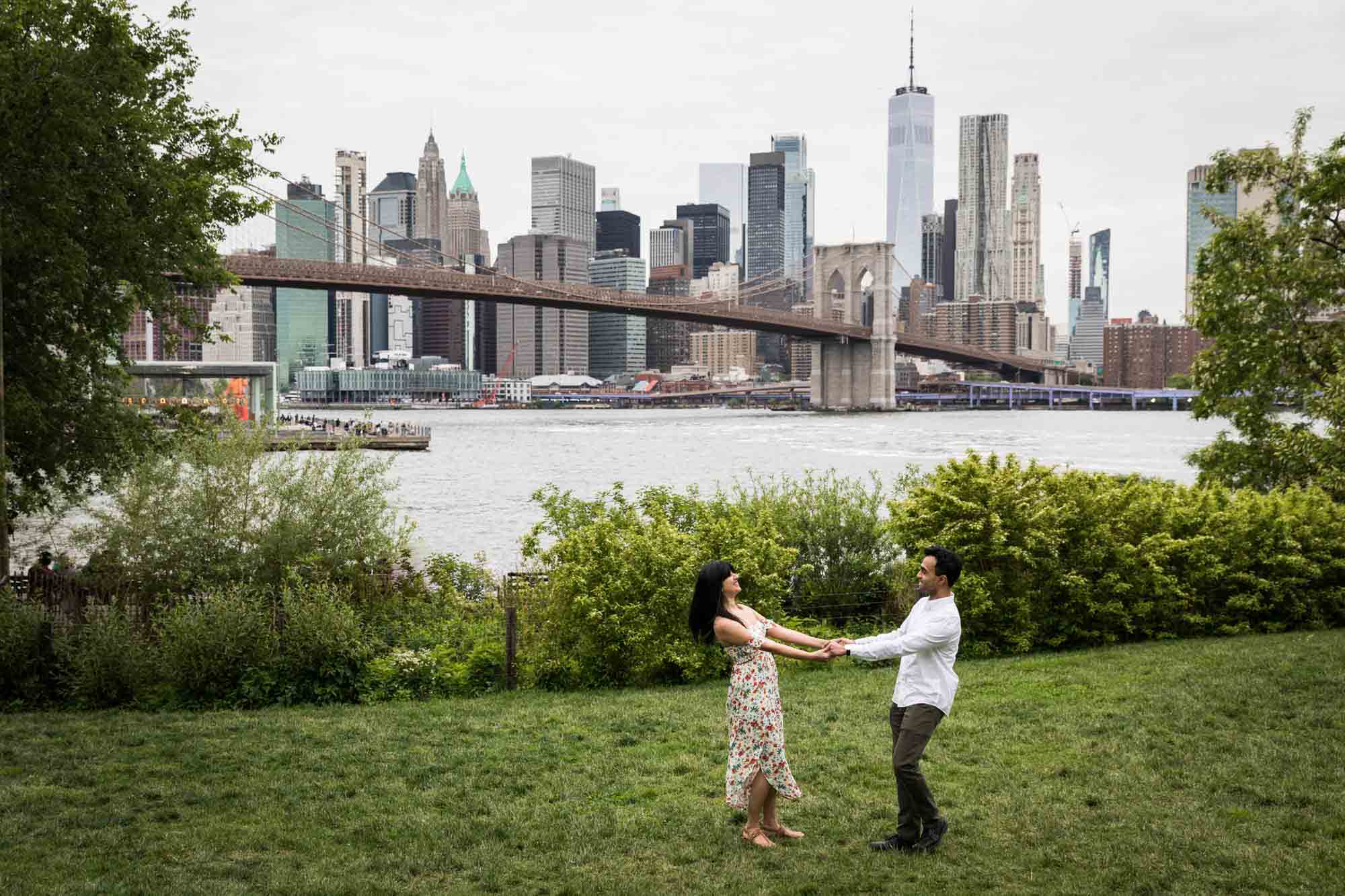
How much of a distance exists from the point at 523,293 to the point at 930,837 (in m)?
65.0

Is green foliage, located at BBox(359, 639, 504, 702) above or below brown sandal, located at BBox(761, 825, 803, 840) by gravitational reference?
below

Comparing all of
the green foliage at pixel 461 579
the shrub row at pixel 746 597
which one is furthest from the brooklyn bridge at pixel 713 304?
the shrub row at pixel 746 597

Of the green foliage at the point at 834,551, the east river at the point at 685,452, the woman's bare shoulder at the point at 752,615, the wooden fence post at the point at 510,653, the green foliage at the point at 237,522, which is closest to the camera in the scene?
the woman's bare shoulder at the point at 752,615

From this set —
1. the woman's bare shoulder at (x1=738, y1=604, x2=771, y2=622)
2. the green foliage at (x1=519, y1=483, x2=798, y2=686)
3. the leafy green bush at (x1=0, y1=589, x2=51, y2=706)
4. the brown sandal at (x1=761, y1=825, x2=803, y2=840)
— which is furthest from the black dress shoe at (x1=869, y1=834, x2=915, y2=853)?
the leafy green bush at (x1=0, y1=589, x2=51, y2=706)

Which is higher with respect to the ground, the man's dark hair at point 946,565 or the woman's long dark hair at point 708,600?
A: the man's dark hair at point 946,565

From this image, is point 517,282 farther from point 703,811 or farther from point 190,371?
point 703,811

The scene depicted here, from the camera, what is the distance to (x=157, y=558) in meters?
14.6

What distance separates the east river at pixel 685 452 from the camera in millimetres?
37844

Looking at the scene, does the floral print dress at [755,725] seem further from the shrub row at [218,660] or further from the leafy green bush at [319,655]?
the leafy green bush at [319,655]

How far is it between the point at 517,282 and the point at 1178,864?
2762 inches

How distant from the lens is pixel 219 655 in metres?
9.93

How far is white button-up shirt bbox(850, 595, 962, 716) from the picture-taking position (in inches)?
228

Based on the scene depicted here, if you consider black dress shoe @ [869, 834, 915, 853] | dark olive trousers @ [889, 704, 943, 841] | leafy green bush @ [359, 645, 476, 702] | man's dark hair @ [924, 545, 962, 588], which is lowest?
leafy green bush @ [359, 645, 476, 702]

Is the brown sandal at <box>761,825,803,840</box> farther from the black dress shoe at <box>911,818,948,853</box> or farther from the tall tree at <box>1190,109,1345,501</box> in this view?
the tall tree at <box>1190,109,1345,501</box>
